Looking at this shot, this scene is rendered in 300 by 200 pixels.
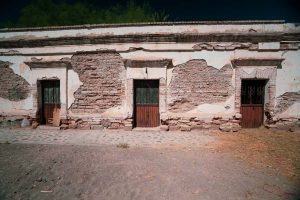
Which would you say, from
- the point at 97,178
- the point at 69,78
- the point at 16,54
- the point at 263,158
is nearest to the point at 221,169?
the point at 263,158

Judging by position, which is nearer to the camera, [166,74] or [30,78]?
[166,74]

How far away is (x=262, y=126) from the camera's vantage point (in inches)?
372

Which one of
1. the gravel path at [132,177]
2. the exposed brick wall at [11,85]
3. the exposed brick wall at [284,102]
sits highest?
the exposed brick wall at [11,85]

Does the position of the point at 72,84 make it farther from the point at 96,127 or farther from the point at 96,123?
the point at 96,127

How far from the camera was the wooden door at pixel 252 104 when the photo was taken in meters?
9.45

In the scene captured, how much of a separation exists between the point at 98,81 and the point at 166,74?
2.86m

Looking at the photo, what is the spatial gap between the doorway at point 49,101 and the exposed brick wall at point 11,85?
2.29ft

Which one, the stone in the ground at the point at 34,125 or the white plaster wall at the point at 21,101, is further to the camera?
the white plaster wall at the point at 21,101

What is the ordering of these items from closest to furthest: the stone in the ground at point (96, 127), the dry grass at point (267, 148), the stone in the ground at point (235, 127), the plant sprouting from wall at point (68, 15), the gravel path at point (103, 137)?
the dry grass at point (267, 148), the gravel path at point (103, 137), the stone in the ground at point (235, 127), the stone in the ground at point (96, 127), the plant sprouting from wall at point (68, 15)

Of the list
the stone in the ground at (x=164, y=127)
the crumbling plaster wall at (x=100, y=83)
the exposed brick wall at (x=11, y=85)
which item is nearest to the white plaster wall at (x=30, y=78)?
the exposed brick wall at (x=11, y=85)

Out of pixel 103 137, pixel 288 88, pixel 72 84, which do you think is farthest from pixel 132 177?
pixel 288 88

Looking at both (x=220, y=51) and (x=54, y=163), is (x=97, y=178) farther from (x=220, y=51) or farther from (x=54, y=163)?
(x=220, y=51)

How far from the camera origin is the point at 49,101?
1031 centimetres

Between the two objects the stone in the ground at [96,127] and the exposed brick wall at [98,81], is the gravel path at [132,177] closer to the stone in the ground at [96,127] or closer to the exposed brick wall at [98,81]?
the stone in the ground at [96,127]
